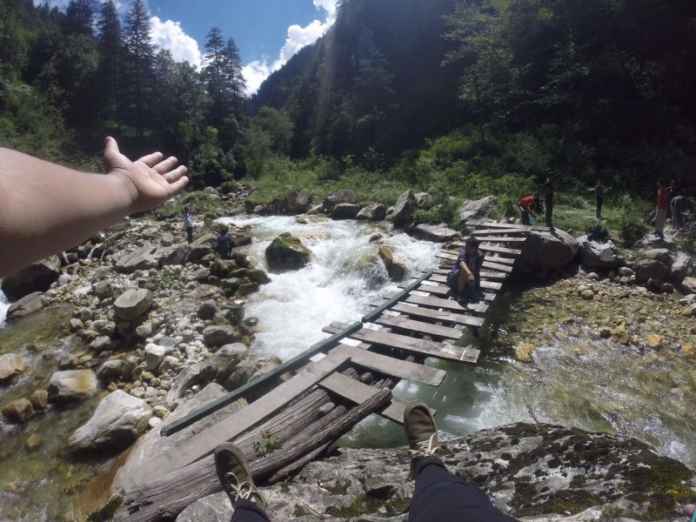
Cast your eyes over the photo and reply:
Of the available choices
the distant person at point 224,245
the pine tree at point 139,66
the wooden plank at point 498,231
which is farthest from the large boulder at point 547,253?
the pine tree at point 139,66

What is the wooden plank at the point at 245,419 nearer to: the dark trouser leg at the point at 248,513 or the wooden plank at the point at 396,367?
the wooden plank at the point at 396,367

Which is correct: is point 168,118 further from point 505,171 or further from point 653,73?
point 653,73

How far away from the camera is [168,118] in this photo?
34.5 meters

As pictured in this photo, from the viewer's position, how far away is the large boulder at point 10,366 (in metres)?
6.40

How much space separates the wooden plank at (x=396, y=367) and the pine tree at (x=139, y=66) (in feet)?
122

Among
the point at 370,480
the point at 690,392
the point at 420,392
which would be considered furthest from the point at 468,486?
the point at 690,392

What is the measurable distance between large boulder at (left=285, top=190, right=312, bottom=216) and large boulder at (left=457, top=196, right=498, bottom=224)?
23.1 feet

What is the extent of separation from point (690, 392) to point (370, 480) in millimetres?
4880

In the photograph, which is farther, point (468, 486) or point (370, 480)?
point (370, 480)

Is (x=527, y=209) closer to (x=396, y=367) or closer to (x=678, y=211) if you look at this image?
(x=678, y=211)

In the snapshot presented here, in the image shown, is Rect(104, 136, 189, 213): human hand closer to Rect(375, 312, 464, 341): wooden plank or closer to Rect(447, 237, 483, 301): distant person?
Rect(375, 312, 464, 341): wooden plank

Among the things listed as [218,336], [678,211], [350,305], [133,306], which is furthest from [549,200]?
[133,306]

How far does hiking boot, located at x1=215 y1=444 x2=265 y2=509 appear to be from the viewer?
2404 mm

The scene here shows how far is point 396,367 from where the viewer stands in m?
4.27
